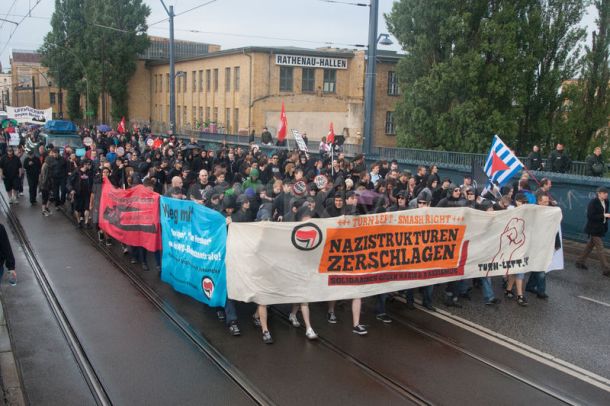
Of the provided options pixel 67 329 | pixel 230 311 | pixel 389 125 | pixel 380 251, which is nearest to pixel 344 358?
pixel 230 311

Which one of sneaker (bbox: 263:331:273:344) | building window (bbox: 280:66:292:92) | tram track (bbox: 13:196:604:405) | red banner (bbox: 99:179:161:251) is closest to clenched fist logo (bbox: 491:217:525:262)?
tram track (bbox: 13:196:604:405)

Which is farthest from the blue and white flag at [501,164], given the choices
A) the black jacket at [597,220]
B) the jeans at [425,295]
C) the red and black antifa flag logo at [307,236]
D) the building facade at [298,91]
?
the building facade at [298,91]

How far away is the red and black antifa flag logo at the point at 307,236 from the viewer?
311 inches

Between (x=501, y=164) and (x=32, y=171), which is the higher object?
(x=501, y=164)

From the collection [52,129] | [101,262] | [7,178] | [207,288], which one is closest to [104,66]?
[52,129]

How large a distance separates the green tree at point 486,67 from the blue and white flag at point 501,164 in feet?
33.0

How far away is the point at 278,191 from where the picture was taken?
1161cm

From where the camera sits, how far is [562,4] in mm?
22375

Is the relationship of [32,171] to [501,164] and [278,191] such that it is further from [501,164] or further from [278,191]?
[501,164]

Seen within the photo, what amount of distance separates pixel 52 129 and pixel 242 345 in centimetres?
2423

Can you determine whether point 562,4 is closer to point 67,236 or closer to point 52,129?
point 67,236

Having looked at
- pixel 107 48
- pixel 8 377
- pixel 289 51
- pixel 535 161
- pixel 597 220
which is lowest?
pixel 8 377

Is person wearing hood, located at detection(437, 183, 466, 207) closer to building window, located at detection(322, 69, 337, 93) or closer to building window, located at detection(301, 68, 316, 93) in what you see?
building window, located at detection(301, 68, 316, 93)

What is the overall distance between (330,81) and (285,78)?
3691 millimetres
